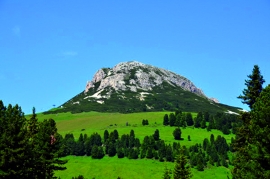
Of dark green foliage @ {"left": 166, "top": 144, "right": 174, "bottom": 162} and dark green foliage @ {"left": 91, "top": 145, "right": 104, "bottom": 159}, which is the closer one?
dark green foliage @ {"left": 166, "top": 144, "right": 174, "bottom": 162}

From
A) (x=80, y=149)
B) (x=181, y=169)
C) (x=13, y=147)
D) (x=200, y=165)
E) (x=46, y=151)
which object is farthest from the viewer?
(x=80, y=149)

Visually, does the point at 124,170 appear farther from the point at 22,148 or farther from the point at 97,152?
the point at 22,148

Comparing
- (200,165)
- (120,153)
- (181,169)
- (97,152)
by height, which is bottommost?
(200,165)

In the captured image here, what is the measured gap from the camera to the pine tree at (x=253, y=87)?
1945 inches

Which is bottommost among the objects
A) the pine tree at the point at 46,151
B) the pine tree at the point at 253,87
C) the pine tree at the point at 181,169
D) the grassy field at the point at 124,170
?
the grassy field at the point at 124,170

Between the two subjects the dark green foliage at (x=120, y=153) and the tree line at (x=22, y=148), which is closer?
the tree line at (x=22, y=148)

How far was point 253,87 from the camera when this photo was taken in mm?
49750

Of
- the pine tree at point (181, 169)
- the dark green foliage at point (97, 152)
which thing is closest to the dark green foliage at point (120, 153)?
the dark green foliage at point (97, 152)

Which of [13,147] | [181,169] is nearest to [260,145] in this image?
[181,169]

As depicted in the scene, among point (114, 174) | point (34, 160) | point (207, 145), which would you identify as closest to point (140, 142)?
point (207, 145)

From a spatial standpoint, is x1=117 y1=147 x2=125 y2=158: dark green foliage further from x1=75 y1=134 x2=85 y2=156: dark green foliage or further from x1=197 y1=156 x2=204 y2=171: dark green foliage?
x1=197 y1=156 x2=204 y2=171: dark green foliage

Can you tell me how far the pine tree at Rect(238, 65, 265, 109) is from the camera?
162 ft

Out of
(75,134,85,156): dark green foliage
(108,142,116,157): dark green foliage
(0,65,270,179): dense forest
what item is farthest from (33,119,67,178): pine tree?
(75,134,85,156): dark green foliage

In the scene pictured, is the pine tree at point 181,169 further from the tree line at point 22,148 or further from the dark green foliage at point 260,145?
the tree line at point 22,148
